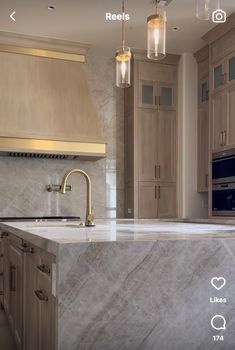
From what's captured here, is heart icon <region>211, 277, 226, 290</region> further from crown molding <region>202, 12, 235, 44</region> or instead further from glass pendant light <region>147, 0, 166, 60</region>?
crown molding <region>202, 12, 235, 44</region>

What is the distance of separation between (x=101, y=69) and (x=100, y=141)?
1208 mm

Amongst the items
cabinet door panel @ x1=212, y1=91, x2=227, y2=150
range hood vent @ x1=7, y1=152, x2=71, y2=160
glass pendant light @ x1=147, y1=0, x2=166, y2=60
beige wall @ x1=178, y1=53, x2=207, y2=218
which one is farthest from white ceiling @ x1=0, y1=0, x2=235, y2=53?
glass pendant light @ x1=147, y1=0, x2=166, y2=60

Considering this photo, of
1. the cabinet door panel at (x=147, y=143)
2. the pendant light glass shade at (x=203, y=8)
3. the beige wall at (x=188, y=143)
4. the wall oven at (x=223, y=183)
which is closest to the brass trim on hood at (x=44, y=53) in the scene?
the cabinet door panel at (x=147, y=143)

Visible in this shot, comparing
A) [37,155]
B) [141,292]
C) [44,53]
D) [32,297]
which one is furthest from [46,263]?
[44,53]

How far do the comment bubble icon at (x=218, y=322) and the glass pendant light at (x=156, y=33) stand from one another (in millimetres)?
1372

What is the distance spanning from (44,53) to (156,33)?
9.68 feet

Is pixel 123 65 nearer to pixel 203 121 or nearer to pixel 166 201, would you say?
pixel 203 121

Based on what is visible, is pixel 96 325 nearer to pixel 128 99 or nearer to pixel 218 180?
pixel 218 180

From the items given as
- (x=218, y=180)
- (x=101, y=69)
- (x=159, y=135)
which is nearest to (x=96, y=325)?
(x=218, y=180)

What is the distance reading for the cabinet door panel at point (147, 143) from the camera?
17.0 feet

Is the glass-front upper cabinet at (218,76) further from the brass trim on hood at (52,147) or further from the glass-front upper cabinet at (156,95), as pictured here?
the brass trim on hood at (52,147)

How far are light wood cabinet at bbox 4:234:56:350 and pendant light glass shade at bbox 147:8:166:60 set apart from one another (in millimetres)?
1157

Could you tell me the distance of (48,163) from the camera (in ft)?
16.5

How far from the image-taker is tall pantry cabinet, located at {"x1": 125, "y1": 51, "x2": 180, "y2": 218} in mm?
5172
